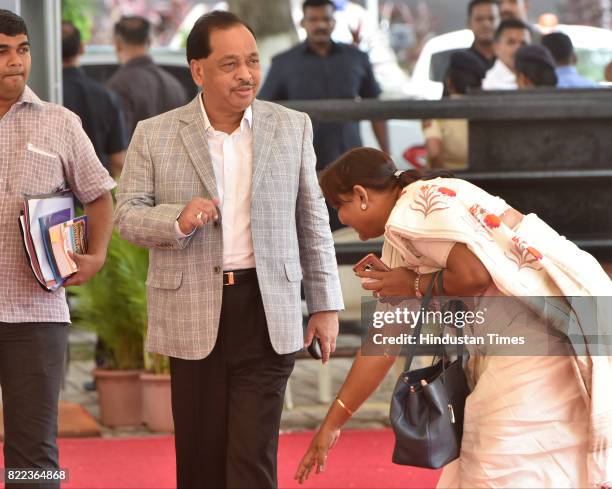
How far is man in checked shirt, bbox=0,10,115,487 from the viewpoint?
4.42 m

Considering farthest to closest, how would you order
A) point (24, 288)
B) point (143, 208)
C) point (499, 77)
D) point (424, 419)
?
point (499, 77), point (24, 288), point (143, 208), point (424, 419)

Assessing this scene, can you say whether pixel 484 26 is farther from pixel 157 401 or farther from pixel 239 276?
pixel 239 276

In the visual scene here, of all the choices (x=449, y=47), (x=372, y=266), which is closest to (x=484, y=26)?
(x=449, y=47)

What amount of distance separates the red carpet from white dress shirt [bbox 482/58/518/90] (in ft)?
10.9

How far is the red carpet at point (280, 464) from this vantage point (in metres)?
6.27

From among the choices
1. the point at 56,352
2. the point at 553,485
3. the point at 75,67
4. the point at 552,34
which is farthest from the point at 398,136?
the point at 553,485

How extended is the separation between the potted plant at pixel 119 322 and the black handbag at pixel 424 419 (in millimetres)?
3894

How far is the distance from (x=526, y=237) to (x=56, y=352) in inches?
65.9

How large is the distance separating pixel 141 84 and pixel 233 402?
584cm

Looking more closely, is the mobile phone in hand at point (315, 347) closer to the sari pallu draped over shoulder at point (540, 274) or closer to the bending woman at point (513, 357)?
the bending woman at point (513, 357)

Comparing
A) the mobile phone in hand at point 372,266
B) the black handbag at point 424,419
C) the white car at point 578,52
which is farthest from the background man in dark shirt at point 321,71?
the black handbag at point 424,419

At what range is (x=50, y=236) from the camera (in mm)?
4367

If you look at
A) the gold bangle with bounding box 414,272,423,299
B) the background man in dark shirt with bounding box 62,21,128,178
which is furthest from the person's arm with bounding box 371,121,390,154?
the gold bangle with bounding box 414,272,423,299

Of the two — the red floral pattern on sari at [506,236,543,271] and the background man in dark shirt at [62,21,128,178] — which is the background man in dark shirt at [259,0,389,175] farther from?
the red floral pattern on sari at [506,236,543,271]
